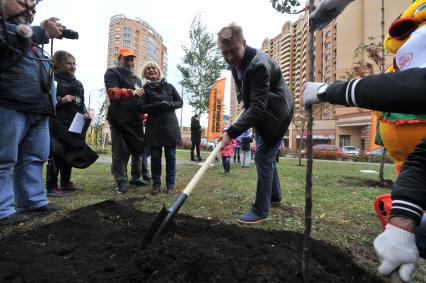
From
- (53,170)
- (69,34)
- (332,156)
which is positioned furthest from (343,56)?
(69,34)

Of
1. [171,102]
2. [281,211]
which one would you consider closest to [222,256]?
[281,211]

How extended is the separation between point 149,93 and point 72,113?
113 centimetres

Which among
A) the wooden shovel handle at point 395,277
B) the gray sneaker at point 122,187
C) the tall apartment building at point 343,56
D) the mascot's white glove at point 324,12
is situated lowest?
the gray sneaker at point 122,187

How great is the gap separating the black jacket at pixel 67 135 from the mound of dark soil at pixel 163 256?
1.63 metres

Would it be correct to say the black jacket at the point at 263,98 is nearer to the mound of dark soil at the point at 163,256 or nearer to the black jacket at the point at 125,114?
the mound of dark soil at the point at 163,256

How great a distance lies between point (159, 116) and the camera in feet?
14.1

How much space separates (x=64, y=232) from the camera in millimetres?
2309

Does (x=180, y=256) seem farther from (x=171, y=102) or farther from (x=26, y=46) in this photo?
(x=171, y=102)

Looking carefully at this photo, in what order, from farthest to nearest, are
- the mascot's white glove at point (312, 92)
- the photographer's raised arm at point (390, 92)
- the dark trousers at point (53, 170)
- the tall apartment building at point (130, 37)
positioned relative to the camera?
1. the tall apartment building at point (130, 37)
2. the dark trousers at point (53, 170)
3. the mascot's white glove at point (312, 92)
4. the photographer's raised arm at point (390, 92)

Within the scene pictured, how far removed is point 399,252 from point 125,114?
3.99m

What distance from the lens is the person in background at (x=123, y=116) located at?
4309mm

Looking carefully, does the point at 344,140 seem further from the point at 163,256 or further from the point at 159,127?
the point at 163,256

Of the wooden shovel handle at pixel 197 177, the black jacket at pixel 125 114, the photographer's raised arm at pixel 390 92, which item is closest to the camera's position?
the photographer's raised arm at pixel 390 92

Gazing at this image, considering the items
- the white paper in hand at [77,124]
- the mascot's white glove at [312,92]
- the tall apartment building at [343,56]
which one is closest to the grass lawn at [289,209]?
the white paper in hand at [77,124]
